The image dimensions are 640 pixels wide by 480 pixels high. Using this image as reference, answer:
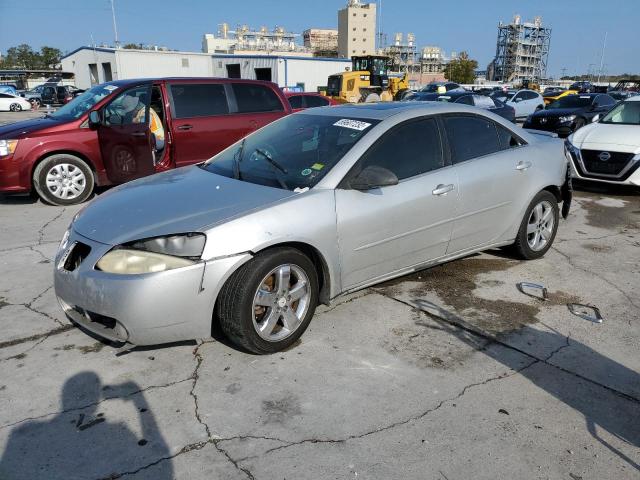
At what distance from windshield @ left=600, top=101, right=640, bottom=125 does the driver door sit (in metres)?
7.76

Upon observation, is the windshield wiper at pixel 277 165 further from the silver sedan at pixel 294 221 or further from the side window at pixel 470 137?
the side window at pixel 470 137

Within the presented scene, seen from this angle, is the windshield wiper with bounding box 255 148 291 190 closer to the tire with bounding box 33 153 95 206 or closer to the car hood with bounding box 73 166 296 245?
the car hood with bounding box 73 166 296 245

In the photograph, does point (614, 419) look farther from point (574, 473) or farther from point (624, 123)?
point (624, 123)

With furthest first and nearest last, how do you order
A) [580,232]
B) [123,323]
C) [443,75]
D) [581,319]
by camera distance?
[443,75]
[580,232]
[581,319]
[123,323]

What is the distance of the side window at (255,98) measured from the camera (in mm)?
7945

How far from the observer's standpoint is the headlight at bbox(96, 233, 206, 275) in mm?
2918

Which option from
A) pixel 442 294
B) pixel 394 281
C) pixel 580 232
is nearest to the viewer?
pixel 442 294

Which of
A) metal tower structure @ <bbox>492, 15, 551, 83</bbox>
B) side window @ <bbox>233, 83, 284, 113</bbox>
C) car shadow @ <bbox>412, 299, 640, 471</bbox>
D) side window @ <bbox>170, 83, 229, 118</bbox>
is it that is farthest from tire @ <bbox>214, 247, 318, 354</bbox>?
metal tower structure @ <bbox>492, 15, 551, 83</bbox>

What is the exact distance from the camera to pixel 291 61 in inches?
1736

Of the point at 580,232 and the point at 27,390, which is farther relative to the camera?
the point at 580,232

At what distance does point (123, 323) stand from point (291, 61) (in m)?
44.2

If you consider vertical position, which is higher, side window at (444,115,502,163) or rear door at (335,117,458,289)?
side window at (444,115,502,163)

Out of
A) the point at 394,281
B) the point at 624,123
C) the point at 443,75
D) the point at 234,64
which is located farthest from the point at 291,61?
the point at 443,75

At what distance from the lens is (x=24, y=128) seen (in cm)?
715
